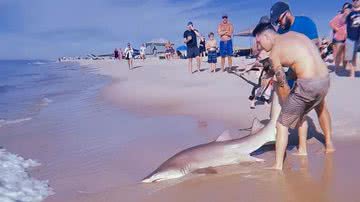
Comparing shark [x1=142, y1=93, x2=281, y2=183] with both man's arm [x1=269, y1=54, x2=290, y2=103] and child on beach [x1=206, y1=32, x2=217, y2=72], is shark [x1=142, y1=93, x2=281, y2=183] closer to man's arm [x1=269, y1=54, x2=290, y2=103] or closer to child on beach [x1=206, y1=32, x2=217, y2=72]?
man's arm [x1=269, y1=54, x2=290, y2=103]

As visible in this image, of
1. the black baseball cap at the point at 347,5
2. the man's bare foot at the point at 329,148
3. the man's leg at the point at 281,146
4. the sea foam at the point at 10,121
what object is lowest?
the sea foam at the point at 10,121

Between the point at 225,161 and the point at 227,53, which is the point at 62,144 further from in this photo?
the point at 227,53

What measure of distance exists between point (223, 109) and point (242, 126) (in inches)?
67.0

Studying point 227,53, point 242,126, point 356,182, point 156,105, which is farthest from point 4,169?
point 227,53

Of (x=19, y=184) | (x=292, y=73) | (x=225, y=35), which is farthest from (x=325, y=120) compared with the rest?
A: (x=225, y=35)

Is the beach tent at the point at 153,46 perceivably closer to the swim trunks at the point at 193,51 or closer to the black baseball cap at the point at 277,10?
the swim trunks at the point at 193,51

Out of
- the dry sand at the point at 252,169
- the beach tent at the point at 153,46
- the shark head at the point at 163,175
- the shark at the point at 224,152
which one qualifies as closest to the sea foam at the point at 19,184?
the dry sand at the point at 252,169

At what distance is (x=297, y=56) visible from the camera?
4609 mm

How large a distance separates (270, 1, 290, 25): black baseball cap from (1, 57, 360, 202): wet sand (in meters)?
1.75

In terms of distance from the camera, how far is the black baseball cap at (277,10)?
5535 millimetres

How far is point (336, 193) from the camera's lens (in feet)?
13.1

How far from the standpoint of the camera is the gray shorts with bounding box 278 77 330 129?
182 inches

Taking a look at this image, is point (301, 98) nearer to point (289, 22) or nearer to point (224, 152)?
point (224, 152)

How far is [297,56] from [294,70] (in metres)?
0.20
